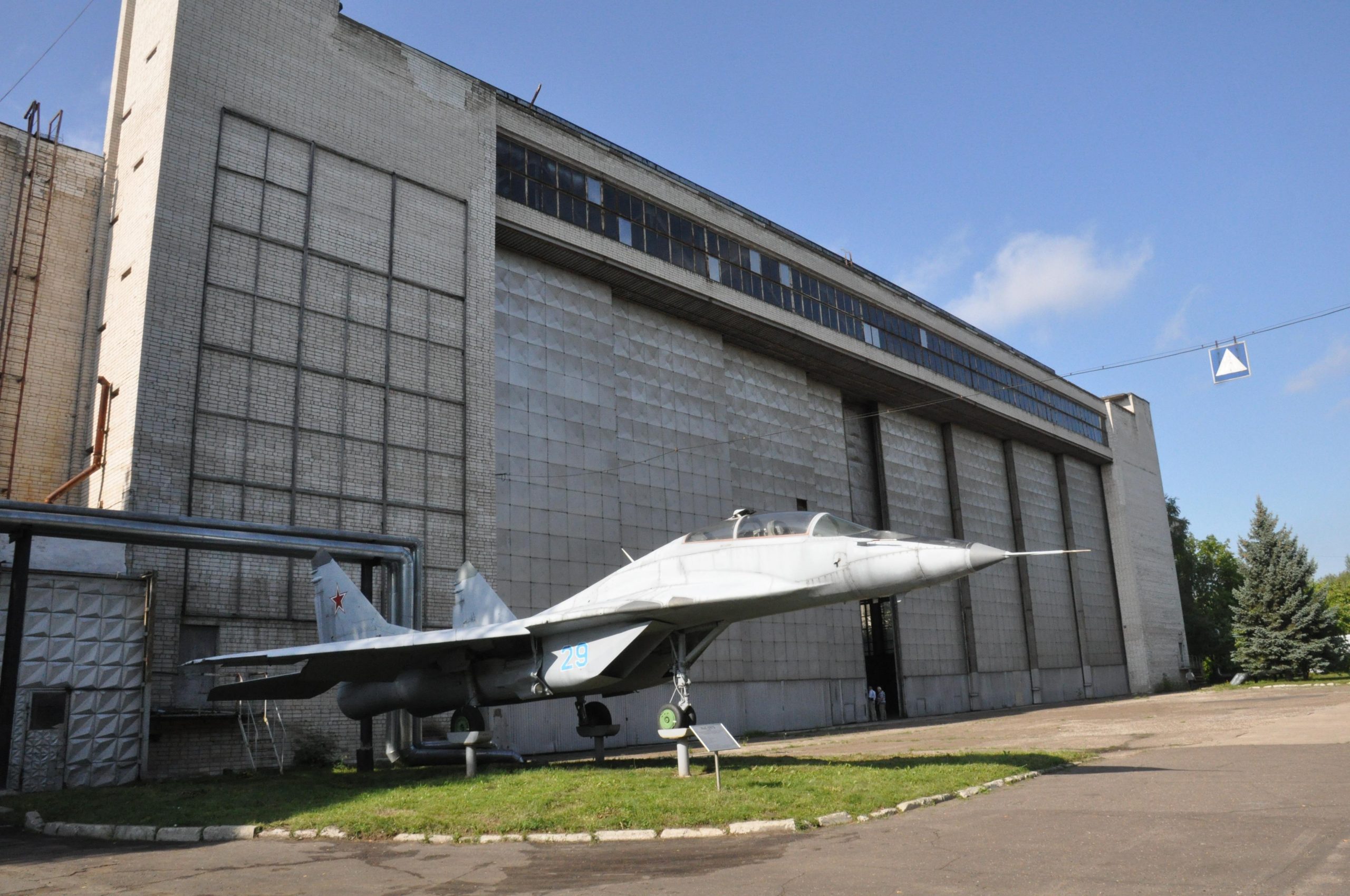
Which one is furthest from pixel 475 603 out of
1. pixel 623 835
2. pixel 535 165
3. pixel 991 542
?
pixel 991 542

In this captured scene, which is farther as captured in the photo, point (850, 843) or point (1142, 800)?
point (1142, 800)

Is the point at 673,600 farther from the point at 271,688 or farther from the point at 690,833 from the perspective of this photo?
the point at 271,688

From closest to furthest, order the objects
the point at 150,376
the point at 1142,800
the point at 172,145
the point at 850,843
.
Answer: the point at 850,843
the point at 1142,800
the point at 150,376
the point at 172,145

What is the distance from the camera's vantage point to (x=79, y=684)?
17.1 metres

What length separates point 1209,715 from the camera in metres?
25.7

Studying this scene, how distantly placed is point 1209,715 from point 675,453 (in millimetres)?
17055

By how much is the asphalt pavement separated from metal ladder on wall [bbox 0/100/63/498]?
12.8 metres

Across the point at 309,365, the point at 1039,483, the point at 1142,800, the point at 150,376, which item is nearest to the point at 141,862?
the point at 1142,800

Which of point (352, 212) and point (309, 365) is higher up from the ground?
point (352, 212)

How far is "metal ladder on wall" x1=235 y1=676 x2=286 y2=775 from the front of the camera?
61.1 ft


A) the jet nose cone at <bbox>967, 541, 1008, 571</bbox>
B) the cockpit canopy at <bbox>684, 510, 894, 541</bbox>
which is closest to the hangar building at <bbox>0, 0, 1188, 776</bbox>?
the cockpit canopy at <bbox>684, 510, 894, 541</bbox>

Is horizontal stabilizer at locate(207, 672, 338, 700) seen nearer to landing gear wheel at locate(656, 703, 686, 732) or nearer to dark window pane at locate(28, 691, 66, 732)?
dark window pane at locate(28, 691, 66, 732)

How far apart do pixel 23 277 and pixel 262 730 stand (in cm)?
1175

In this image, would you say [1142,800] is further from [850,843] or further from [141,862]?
[141,862]
